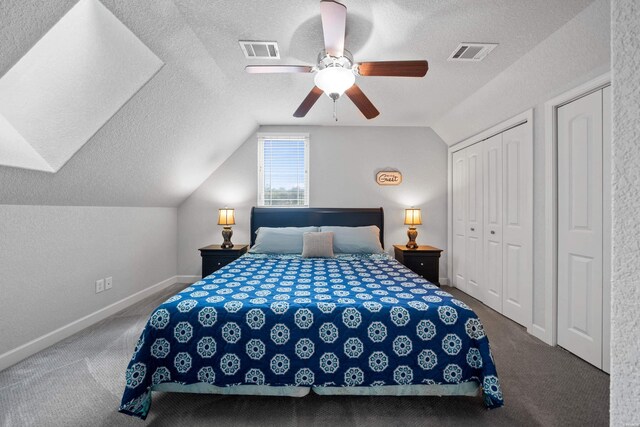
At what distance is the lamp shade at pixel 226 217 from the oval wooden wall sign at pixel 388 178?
209 cm

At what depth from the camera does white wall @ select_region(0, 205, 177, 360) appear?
201cm

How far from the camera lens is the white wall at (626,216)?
476 millimetres

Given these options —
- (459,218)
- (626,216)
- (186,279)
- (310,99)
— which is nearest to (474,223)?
(459,218)

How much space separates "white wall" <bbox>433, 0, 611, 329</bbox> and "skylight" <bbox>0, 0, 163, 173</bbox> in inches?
113

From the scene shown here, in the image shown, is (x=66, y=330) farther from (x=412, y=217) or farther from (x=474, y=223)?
(x=474, y=223)

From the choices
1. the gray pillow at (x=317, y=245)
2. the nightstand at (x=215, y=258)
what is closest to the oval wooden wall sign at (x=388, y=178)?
the gray pillow at (x=317, y=245)

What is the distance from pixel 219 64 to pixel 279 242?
190cm

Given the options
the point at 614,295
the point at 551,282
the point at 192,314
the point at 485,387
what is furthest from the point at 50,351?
the point at 551,282

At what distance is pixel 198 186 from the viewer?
4.00m

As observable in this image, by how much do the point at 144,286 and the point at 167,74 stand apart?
2.52m

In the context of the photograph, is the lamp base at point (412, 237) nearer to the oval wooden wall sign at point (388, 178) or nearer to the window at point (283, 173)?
the oval wooden wall sign at point (388, 178)

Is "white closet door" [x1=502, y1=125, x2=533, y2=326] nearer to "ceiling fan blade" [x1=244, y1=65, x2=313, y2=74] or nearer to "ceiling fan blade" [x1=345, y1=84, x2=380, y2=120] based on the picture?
A: "ceiling fan blade" [x1=345, y1=84, x2=380, y2=120]

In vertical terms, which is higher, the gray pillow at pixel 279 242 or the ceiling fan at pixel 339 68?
the ceiling fan at pixel 339 68

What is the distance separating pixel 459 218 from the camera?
3.78 meters
